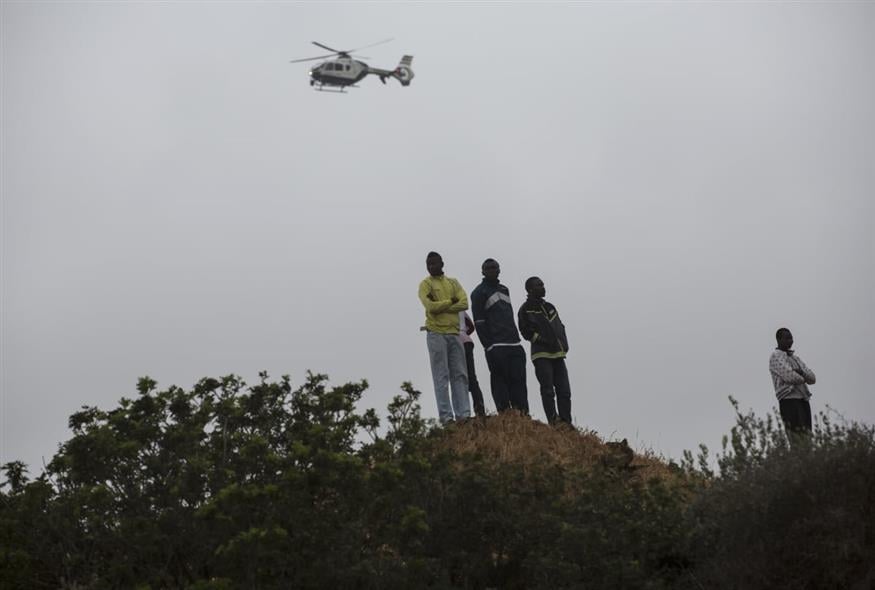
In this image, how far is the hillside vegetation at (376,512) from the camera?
9.34 meters

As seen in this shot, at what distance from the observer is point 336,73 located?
41625 millimetres

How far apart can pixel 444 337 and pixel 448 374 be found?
18.8 inches

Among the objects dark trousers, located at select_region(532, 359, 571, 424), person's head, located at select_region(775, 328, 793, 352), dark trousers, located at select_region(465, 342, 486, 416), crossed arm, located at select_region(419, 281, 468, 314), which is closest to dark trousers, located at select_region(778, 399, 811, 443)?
person's head, located at select_region(775, 328, 793, 352)

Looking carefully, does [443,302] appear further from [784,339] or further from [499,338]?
[784,339]

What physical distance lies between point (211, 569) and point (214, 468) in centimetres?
89

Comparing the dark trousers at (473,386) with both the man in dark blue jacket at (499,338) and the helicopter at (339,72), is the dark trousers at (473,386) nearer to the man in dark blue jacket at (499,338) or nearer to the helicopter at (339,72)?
the man in dark blue jacket at (499,338)

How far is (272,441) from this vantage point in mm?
11781

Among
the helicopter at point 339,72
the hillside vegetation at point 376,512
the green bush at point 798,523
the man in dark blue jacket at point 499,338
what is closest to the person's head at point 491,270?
the man in dark blue jacket at point 499,338

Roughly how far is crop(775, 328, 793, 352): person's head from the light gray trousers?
160 inches

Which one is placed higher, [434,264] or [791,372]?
[434,264]

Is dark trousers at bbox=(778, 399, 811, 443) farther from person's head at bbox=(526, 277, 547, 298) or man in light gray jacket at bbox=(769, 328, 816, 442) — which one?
person's head at bbox=(526, 277, 547, 298)

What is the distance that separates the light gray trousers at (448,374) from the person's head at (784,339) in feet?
13.3

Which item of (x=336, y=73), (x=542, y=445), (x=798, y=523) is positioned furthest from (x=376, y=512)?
(x=336, y=73)

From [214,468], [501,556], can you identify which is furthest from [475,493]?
[214,468]
